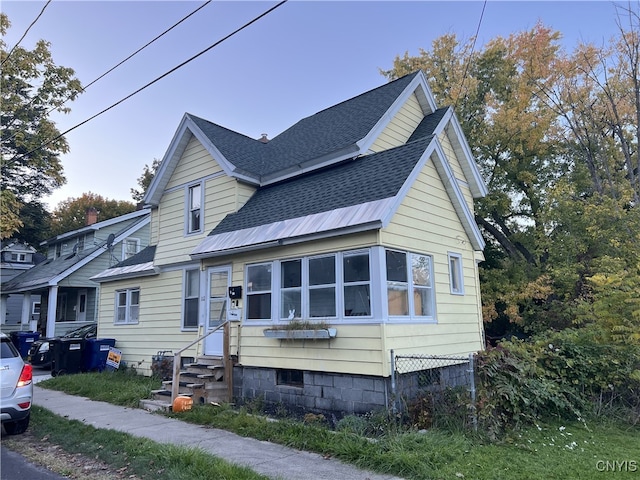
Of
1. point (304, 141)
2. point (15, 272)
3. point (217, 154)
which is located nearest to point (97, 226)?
point (15, 272)

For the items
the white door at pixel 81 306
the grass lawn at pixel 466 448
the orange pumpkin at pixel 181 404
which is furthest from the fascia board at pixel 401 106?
the white door at pixel 81 306

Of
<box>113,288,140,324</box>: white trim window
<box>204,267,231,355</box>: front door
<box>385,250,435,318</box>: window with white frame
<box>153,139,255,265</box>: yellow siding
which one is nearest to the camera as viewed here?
<box>385,250,435,318</box>: window with white frame

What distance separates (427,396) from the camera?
698cm

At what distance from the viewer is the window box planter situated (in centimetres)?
761

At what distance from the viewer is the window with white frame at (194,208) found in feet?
40.0

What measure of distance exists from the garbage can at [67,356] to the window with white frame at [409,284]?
11064mm

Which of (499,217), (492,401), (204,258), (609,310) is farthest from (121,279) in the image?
(499,217)

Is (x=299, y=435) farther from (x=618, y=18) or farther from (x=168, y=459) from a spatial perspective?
(x=618, y=18)

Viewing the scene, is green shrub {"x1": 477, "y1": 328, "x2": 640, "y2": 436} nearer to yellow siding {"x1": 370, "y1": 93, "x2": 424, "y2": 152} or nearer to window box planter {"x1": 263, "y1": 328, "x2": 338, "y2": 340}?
window box planter {"x1": 263, "y1": 328, "x2": 338, "y2": 340}

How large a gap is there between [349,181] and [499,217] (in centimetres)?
1404

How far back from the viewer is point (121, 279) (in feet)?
46.9

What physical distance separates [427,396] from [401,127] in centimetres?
784
